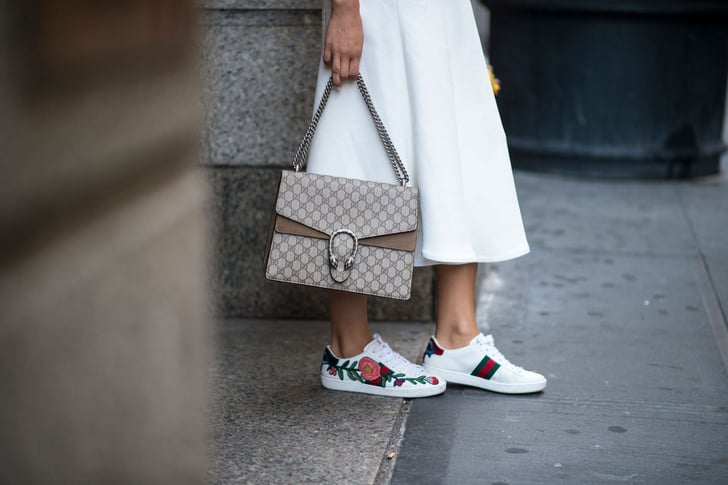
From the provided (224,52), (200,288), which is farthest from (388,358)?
(200,288)

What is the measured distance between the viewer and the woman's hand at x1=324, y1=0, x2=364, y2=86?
2539 mm

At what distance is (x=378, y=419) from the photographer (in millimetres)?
2561

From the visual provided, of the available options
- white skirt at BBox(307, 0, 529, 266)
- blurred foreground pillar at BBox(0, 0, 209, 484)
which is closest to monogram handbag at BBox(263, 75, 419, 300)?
white skirt at BBox(307, 0, 529, 266)

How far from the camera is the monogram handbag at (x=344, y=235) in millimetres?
2449

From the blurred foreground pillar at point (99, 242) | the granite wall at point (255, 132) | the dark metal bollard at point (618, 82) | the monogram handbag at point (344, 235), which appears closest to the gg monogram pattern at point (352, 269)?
the monogram handbag at point (344, 235)

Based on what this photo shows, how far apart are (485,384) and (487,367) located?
2.2 inches

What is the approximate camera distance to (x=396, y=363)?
277cm

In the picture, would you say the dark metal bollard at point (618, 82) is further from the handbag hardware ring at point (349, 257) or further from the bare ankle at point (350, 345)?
the handbag hardware ring at point (349, 257)

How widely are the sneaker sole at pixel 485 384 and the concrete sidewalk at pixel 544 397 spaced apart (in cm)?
2

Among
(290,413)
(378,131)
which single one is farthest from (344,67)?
(290,413)

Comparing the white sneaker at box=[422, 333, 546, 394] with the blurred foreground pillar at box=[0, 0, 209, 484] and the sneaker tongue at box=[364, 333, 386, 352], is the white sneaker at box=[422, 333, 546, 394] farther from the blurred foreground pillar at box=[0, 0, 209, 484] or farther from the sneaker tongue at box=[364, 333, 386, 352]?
the blurred foreground pillar at box=[0, 0, 209, 484]

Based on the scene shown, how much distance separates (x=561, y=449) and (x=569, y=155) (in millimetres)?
4135

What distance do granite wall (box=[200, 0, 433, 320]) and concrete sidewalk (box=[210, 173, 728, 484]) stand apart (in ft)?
0.34

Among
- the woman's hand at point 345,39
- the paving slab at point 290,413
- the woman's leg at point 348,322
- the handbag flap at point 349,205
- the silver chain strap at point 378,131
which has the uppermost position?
the woman's hand at point 345,39
